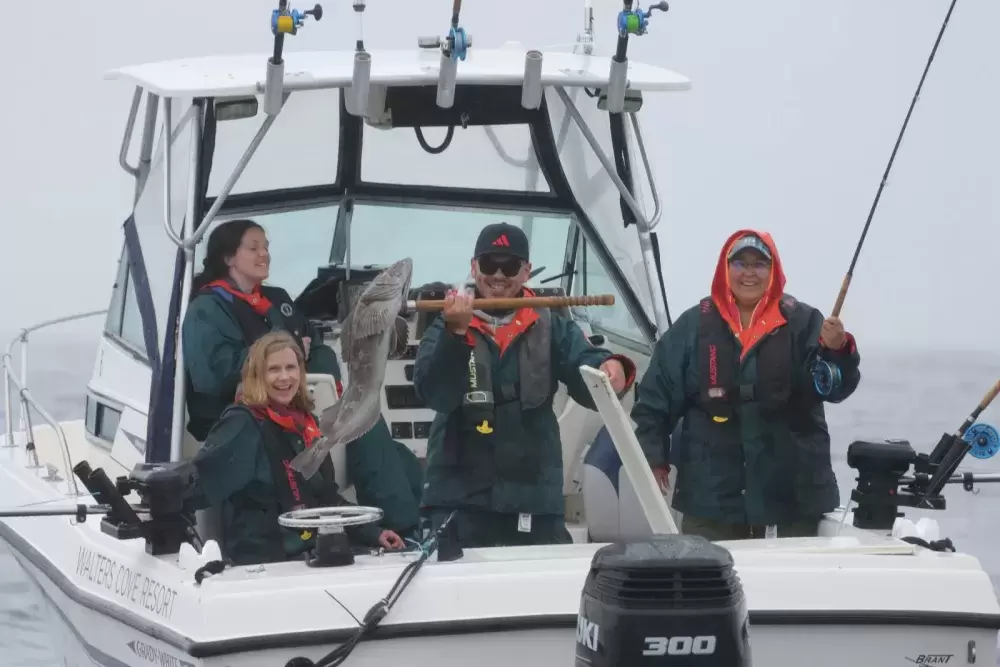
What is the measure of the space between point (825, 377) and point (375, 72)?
1.67 m

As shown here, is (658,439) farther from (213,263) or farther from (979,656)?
(213,263)

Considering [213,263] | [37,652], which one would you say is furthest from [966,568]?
[37,652]

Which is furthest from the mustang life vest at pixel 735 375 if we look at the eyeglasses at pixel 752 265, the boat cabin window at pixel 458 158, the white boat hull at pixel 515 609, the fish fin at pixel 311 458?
the boat cabin window at pixel 458 158

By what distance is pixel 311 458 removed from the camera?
14.3 ft

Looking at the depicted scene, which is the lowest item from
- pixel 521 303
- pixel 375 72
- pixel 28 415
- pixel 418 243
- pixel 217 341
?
pixel 28 415

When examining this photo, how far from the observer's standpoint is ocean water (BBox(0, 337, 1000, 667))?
7758 mm

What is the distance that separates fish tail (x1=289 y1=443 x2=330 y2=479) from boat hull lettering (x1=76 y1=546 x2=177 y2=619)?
1.68 feet

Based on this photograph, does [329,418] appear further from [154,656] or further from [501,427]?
[154,656]

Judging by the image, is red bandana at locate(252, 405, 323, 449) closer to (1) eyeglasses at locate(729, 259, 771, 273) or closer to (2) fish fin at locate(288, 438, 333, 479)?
(2) fish fin at locate(288, 438, 333, 479)

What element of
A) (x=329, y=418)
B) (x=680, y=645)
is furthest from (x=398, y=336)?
(x=680, y=645)

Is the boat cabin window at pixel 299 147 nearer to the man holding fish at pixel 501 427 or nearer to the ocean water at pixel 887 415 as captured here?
the man holding fish at pixel 501 427

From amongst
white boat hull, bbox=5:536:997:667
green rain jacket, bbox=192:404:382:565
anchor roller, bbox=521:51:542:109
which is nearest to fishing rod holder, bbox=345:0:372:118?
anchor roller, bbox=521:51:542:109

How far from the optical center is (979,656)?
3.95m

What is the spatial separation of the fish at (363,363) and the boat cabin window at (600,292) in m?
1.41
